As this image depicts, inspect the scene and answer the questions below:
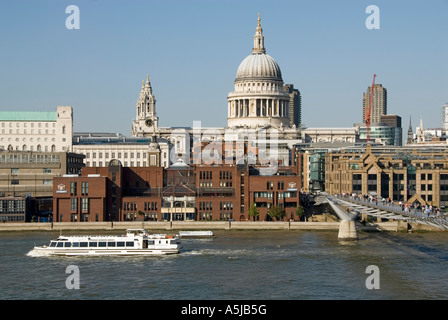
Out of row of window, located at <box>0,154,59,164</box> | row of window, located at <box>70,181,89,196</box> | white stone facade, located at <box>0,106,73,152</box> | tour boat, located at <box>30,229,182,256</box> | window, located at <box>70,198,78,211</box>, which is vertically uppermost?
white stone facade, located at <box>0,106,73,152</box>

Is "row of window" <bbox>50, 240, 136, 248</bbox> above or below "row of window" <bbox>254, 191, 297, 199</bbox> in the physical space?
below

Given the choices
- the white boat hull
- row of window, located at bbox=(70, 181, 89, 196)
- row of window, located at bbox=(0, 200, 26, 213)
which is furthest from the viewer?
row of window, located at bbox=(0, 200, 26, 213)

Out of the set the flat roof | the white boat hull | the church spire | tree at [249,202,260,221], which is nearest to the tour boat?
the white boat hull

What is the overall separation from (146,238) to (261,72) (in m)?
107

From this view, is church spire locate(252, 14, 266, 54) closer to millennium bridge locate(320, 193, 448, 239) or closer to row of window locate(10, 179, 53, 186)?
row of window locate(10, 179, 53, 186)

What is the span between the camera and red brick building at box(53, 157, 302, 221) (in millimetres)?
86062

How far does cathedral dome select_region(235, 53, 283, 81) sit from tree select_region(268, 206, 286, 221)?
83840 millimetres

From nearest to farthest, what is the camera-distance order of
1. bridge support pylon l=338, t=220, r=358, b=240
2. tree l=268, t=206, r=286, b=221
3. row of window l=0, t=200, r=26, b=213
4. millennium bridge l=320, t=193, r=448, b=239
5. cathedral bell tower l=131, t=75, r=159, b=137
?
millennium bridge l=320, t=193, r=448, b=239
bridge support pylon l=338, t=220, r=358, b=240
tree l=268, t=206, r=286, b=221
row of window l=0, t=200, r=26, b=213
cathedral bell tower l=131, t=75, r=159, b=137

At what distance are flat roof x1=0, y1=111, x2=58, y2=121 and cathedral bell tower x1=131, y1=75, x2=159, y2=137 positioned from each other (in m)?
28.0

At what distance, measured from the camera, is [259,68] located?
559 feet

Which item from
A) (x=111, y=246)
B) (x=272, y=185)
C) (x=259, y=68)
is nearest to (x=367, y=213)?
(x=111, y=246)

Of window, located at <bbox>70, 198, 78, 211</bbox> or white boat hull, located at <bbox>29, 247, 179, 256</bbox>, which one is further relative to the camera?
window, located at <bbox>70, 198, 78, 211</bbox>
